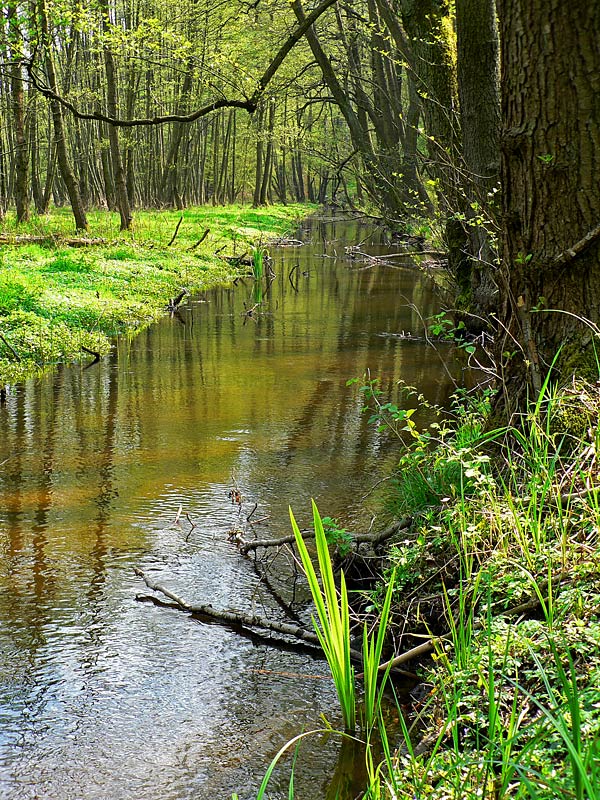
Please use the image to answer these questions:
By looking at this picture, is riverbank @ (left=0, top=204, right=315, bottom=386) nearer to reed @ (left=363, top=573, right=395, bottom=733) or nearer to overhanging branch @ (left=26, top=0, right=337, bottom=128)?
overhanging branch @ (left=26, top=0, right=337, bottom=128)

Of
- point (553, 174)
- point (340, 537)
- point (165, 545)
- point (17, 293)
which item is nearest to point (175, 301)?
point (17, 293)

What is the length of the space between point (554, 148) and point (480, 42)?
19.2ft

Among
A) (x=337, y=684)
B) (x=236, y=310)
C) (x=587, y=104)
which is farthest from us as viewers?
(x=236, y=310)

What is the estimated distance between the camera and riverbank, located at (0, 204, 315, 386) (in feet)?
36.0

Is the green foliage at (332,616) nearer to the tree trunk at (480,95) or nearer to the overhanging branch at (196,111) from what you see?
the overhanging branch at (196,111)

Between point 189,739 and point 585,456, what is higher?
point 585,456

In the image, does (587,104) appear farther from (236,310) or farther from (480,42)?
(236,310)

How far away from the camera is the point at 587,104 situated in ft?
14.1

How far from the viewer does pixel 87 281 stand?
560 inches

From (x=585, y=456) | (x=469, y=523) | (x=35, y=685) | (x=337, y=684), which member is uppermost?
(x=585, y=456)

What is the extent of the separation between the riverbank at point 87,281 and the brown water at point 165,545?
2.30ft

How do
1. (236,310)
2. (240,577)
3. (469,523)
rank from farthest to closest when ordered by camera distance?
(236,310)
(240,577)
(469,523)

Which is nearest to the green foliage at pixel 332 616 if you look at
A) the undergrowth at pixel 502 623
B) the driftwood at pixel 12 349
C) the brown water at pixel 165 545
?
the undergrowth at pixel 502 623

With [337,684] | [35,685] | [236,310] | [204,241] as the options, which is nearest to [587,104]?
[337,684]
